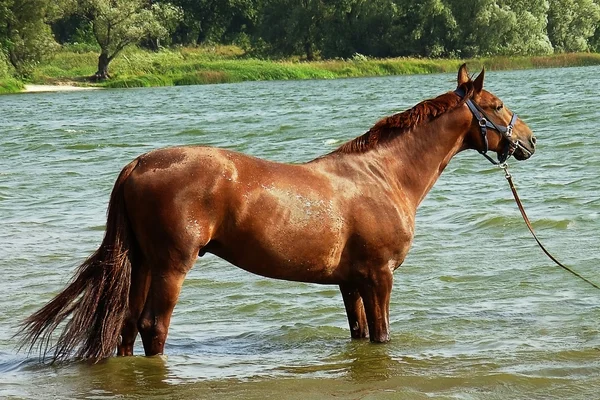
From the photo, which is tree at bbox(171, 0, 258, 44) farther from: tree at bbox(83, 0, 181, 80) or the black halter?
the black halter

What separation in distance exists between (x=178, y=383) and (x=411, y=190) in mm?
2089

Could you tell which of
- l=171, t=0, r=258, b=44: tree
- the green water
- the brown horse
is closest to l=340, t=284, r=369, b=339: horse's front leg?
the brown horse

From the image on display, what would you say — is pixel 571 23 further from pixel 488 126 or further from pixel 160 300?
pixel 160 300

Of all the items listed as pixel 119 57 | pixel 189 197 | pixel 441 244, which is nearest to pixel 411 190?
pixel 189 197

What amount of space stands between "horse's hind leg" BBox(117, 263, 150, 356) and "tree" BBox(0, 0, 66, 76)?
51.6m

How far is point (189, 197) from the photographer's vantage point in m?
5.80

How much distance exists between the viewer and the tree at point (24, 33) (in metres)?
55.5

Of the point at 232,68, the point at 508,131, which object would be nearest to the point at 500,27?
the point at 232,68

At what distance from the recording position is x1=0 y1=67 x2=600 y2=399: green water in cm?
580

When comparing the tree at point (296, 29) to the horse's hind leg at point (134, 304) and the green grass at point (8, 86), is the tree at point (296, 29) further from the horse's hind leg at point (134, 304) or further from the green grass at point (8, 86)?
the horse's hind leg at point (134, 304)

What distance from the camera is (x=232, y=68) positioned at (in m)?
60.2

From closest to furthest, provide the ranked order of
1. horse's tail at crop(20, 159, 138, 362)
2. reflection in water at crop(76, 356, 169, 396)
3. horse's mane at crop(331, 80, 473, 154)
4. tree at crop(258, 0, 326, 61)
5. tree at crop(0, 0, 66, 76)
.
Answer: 1. reflection in water at crop(76, 356, 169, 396)
2. horse's tail at crop(20, 159, 138, 362)
3. horse's mane at crop(331, 80, 473, 154)
4. tree at crop(0, 0, 66, 76)
5. tree at crop(258, 0, 326, 61)

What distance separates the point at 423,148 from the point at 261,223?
1450mm

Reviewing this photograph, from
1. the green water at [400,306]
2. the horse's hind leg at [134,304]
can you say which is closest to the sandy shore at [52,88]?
the green water at [400,306]
